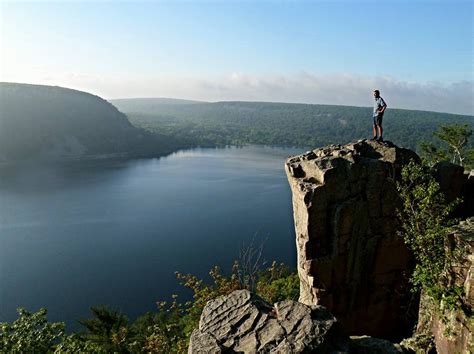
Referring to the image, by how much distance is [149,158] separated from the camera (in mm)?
129000

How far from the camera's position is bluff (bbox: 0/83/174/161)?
4387 inches

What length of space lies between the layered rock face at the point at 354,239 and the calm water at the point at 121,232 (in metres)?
26.6

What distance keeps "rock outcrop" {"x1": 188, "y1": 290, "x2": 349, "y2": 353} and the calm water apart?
2892 cm

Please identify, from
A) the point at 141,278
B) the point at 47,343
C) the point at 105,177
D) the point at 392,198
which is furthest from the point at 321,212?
the point at 105,177

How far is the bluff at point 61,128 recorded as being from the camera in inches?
4387

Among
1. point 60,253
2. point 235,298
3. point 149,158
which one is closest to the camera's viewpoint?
point 235,298

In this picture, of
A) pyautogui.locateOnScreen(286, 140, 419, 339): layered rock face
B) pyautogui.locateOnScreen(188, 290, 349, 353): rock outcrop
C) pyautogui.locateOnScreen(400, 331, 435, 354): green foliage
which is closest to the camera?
pyautogui.locateOnScreen(188, 290, 349, 353): rock outcrop

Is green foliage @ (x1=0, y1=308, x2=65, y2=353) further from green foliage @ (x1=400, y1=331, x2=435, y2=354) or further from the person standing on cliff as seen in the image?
the person standing on cliff

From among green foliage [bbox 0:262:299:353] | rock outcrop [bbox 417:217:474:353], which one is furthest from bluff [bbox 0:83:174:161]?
rock outcrop [bbox 417:217:474:353]

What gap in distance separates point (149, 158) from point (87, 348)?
11922cm

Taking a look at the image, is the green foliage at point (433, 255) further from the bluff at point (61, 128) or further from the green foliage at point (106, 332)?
the bluff at point (61, 128)

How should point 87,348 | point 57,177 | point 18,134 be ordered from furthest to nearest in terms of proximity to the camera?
point 18,134 < point 57,177 < point 87,348

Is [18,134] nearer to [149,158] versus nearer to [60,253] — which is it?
[149,158]

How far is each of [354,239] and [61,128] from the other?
127646mm
